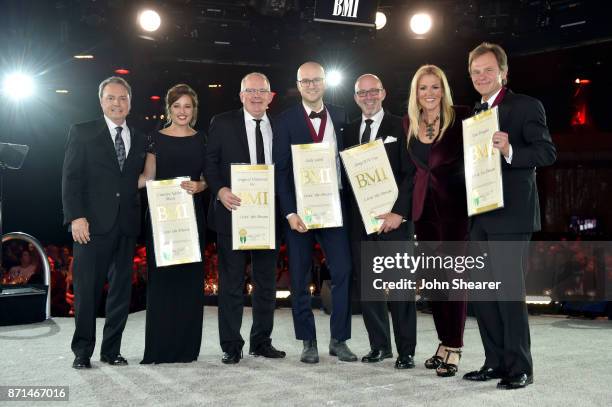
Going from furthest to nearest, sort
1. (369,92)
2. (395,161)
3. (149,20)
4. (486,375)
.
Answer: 1. (149,20)
2. (369,92)
3. (395,161)
4. (486,375)

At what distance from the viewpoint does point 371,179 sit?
12.4ft

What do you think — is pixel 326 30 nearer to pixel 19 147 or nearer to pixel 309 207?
pixel 19 147

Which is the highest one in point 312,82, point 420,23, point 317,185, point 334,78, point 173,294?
point 420,23

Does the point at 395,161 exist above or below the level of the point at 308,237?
above

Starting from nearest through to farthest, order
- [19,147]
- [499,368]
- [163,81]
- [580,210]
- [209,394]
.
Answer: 1. [209,394]
2. [499,368]
3. [19,147]
4. [163,81]
5. [580,210]

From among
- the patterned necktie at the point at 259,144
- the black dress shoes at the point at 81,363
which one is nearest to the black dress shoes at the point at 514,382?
the patterned necktie at the point at 259,144

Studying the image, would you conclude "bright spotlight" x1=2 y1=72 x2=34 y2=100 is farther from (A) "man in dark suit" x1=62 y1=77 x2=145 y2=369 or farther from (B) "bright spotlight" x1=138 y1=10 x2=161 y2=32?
(A) "man in dark suit" x1=62 y1=77 x2=145 y2=369

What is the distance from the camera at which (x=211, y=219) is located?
13.6 feet

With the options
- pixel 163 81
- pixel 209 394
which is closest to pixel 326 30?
pixel 163 81

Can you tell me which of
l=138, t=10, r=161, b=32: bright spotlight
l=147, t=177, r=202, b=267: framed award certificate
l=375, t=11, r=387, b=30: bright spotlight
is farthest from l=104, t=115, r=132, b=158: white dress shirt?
l=375, t=11, r=387, b=30: bright spotlight

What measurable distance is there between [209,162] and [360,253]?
3.28 feet

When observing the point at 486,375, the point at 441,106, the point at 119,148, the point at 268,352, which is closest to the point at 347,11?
the point at 441,106

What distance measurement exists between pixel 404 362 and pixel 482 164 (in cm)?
119

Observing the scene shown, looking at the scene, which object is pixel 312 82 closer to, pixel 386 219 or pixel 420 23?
pixel 386 219
